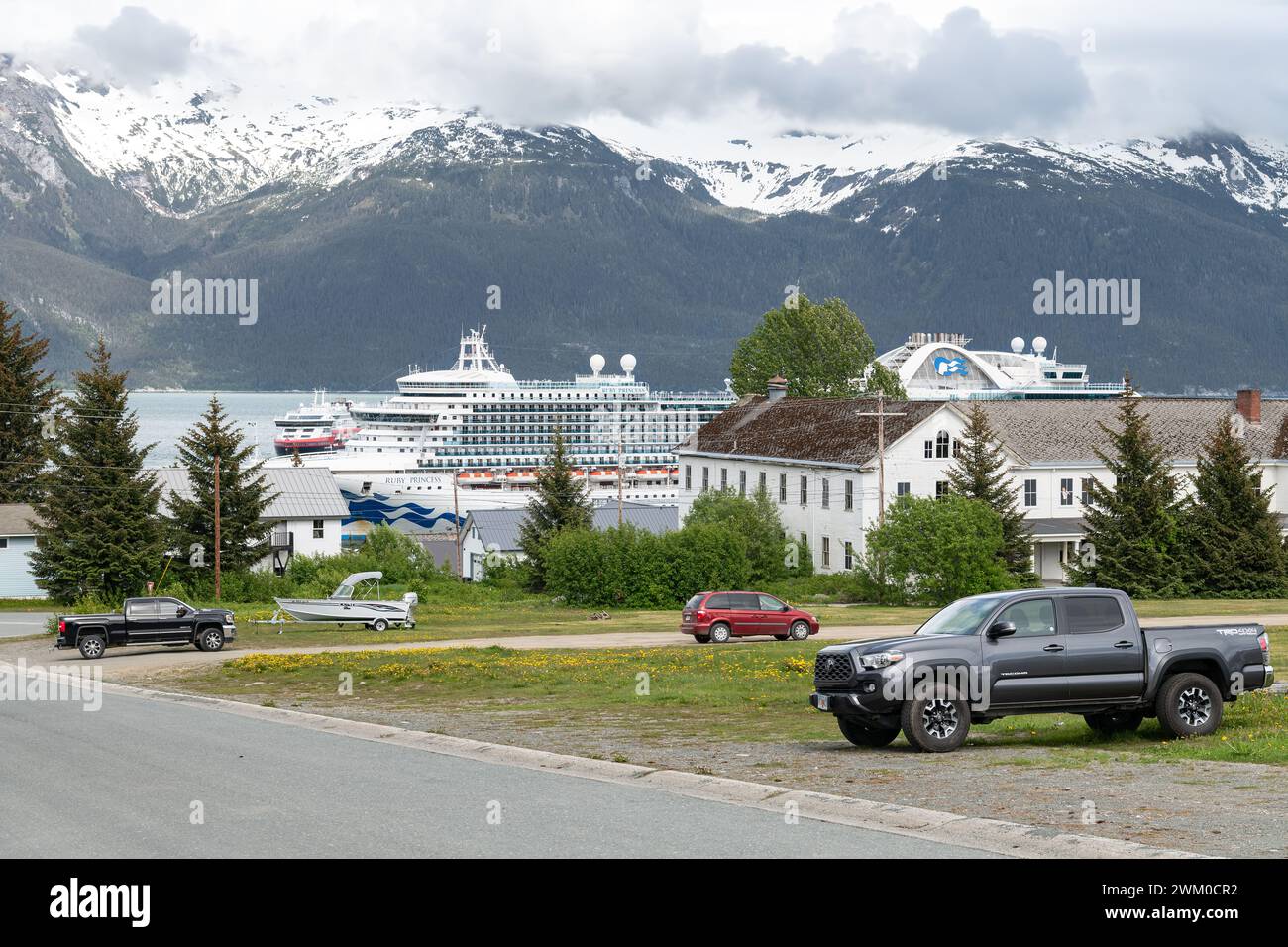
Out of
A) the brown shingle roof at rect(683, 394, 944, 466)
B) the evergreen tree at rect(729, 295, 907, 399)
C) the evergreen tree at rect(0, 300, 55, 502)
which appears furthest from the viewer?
the evergreen tree at rect(729, 295, 907, 399)

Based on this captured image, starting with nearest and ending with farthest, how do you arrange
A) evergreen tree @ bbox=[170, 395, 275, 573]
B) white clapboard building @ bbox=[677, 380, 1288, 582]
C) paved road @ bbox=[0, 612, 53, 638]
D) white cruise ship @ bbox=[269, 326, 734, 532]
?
paved road @ bbox=[0, 612, 53, 638] < evergreen tree @ bbox=[170, 395, 275, 573] < white clapboard building @ bbox=[677, 380, 1288, 582] < white cruise ship @ bbox=[269, 326, 734, 532]

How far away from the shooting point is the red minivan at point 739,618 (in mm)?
41219

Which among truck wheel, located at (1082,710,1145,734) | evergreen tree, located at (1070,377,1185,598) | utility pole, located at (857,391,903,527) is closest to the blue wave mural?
utility pole, located at (857,391,903,527)

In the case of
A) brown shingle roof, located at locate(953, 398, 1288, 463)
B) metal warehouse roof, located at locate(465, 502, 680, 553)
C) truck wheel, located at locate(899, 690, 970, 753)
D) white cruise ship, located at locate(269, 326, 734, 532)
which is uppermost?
white cruise ship, located at locate(269, 326, 734, 532)

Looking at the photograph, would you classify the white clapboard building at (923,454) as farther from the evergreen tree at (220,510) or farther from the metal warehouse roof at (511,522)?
the evergreen tree at (220,510)

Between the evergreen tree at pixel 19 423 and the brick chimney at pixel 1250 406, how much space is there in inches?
2338

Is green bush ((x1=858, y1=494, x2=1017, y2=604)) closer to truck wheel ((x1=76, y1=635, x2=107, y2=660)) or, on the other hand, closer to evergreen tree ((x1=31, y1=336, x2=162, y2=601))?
evergreen tree ((x1=31, y1=336, x2=162, y2=601))

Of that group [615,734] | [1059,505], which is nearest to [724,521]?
[1059,505]

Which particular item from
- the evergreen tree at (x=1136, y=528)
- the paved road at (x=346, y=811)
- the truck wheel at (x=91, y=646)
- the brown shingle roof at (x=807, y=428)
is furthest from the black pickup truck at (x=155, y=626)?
the evergreen tree at (x=1136, y=528)

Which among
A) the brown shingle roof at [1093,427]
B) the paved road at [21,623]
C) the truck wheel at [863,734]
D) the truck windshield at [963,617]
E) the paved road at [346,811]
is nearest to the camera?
the paved road at [346,811]

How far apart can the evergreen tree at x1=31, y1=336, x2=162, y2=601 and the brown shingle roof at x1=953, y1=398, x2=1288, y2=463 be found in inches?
1407

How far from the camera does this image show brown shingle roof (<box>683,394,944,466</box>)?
6762 centimetres

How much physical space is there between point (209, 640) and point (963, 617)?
27.9 metres
